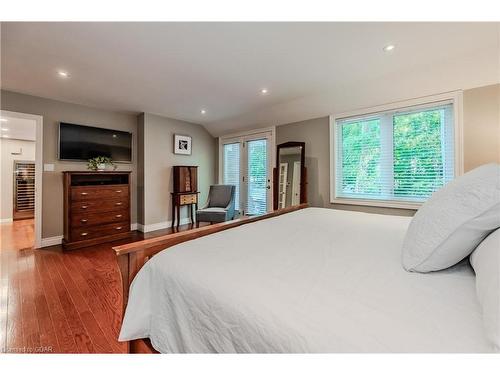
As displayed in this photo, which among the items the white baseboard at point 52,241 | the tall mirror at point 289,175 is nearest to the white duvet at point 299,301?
the tall mirror at point 289,175

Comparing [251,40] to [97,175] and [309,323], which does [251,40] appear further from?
[97,175]

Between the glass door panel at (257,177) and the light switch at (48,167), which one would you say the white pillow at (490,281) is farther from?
the light switch at (48,167)

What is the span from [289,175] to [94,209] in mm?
3285

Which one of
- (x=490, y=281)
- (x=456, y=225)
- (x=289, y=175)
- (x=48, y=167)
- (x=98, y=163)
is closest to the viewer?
(x=490, y=281)

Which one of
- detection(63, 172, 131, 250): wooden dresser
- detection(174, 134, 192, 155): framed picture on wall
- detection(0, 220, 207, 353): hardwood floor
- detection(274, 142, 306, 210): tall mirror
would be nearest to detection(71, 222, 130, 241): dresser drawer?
detection(63, 172, 131, 250): wooden dresser

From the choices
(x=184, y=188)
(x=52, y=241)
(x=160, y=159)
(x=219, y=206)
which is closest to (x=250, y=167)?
(x=219, y=206)

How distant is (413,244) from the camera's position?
89 cm

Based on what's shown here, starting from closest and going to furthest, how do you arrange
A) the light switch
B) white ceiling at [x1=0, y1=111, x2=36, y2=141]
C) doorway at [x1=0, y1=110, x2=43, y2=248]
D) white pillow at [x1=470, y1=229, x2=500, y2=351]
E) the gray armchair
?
white pillow at [x1=470, y1=229, x2=500, y2=351], the light switch, the gray armchair, white ceiling at [x1=0, y1=111, x2=36, y2=141], doorway at [x1=0, y1=110, x2=43, y2=248]

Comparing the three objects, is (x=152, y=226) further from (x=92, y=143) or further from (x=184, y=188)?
(x=92, y=143)

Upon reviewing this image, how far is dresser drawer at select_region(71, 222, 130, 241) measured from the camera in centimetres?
329

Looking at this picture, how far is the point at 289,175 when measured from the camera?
397cm

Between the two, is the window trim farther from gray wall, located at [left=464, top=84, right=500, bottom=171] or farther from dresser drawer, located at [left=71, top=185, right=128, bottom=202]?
dresser drawer, located at [left=71, top=185, right=128, bottom=202]

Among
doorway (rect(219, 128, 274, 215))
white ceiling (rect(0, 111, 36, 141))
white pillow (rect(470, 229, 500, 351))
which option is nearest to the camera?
white pillow (rect(470, 229, 500, 351))

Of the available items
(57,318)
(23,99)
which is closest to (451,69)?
(57,318)
